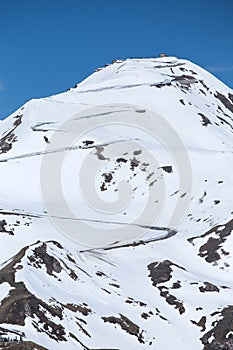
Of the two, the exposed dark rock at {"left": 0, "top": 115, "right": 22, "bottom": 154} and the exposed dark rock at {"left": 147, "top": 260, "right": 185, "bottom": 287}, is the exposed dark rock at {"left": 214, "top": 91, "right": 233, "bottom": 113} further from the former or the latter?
the exposed dark rock at {"left": 147, "top": 260, "right": 185, "bottom": 287}

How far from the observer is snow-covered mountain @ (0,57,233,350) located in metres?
55.2

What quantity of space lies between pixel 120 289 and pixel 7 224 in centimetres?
2114

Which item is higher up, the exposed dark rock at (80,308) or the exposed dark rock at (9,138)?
the exposed dark rock at (9,138)

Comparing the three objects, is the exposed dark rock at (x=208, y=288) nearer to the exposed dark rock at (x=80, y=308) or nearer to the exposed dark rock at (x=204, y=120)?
the exposed dark rock at (x=80, y=308)

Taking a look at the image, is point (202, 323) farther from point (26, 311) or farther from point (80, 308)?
point (26, 311)

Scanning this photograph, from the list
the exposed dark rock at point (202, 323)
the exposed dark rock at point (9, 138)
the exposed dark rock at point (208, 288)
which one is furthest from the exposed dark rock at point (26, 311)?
the exposed dark rock at point (9, 138)

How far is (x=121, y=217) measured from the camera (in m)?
99.2

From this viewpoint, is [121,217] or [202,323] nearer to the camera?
[202,323]

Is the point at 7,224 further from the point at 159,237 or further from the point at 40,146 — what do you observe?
the point at 40,146

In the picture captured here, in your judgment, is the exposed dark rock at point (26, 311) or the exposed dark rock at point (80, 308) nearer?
the exposed dark rock at point (26, 311)

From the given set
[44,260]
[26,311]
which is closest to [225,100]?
[44,260]

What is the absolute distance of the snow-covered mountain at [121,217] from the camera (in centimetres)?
5516

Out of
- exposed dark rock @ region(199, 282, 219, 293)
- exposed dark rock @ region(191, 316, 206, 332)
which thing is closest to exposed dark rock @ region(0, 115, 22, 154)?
exposed dark rock @ region(199, 282, 219, 293)

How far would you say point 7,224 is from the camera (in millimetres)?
79562
